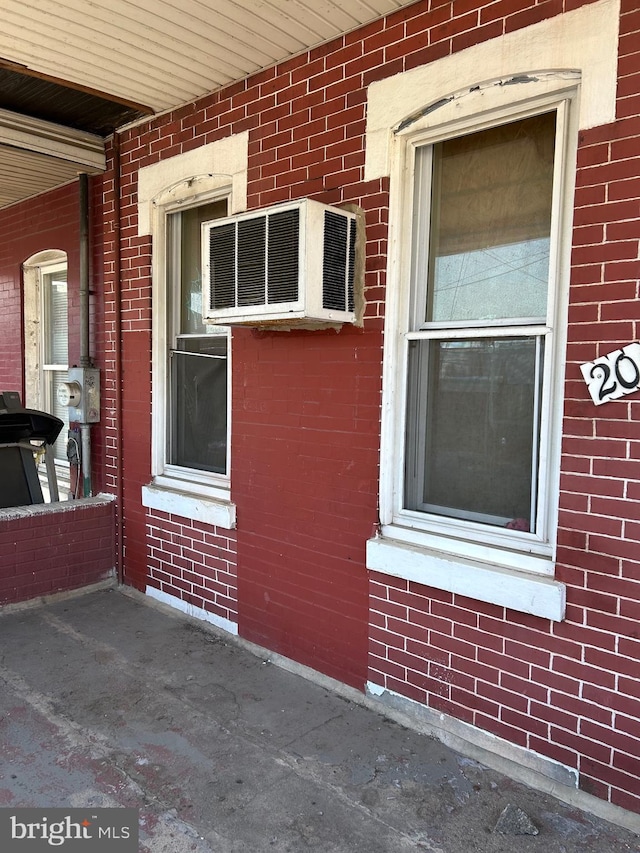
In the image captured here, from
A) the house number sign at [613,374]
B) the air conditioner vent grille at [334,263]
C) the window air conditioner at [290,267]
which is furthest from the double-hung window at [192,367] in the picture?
the house number sign at [613,374]

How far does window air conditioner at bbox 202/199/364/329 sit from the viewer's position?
3080 millimetres

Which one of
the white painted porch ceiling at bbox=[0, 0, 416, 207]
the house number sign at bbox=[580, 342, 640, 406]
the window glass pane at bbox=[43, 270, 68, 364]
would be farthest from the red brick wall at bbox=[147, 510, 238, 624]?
the white painted porch ceiling at bbox=[0, 0, 416, 207]

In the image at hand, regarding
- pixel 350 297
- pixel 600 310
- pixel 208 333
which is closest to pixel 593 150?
pixel 600 310

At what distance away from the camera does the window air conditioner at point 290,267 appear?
3.08 meters

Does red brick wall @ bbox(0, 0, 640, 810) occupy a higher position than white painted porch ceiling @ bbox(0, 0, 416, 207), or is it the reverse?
white painted porch ceiling @ bbox(0, 0, 416, 207)

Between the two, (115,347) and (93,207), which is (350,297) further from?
(93,207)

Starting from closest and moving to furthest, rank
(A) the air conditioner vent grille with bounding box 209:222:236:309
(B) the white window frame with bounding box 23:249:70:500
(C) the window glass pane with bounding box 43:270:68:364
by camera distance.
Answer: (A) the air conditioner vent grille with bounding box 209:222:236:309 → (C) the window glass pane with bounding box 43:270:68:364 → (B) the white window frame with bounding box 23:249:70:500

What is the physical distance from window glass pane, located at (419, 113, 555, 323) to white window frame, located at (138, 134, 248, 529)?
144 centimetres

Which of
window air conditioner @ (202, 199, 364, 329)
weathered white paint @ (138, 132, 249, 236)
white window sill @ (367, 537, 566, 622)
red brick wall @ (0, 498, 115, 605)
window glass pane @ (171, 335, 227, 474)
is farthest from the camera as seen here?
red brick wall @ (0, 498, 115, 605)

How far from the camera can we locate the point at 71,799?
8.38 feet

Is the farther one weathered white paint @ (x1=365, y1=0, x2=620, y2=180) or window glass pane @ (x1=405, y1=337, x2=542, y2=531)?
window glass pane @ (x1=405, y1=337, x2=542, y2=531)

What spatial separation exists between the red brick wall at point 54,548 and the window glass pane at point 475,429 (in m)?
2.93

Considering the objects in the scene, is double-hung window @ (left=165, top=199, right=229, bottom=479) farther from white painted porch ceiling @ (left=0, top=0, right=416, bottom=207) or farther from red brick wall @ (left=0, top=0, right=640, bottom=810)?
white painted porch ceiling @ (left=0, top=0, right=416, bottom=207)

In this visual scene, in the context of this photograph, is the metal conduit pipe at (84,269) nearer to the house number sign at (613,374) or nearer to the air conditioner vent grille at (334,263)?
Answer: the air conditioner vent grille at (334,263)
